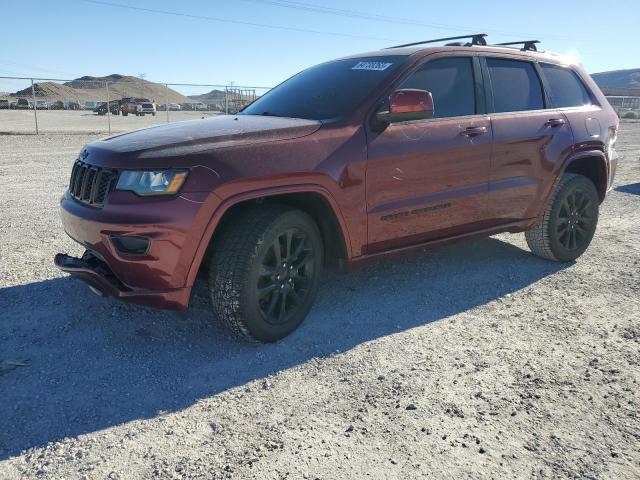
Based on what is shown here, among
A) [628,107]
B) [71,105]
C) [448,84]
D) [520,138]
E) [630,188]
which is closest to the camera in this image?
[448,84]

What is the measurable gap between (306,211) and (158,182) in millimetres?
1019

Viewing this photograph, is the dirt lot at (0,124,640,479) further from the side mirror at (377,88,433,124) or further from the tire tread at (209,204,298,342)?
the side mirror at (377,88,433,124)

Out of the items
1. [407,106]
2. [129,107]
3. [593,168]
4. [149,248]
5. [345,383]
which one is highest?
[129,107]

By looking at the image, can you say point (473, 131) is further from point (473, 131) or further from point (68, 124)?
point (68, 124)

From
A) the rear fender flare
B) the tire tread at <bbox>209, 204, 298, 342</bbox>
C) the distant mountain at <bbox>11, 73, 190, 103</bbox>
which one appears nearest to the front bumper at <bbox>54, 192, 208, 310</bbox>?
the tire tread at <bbox>209, 204, 298, 342</bbox>

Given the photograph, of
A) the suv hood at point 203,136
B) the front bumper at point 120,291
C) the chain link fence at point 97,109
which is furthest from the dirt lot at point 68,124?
the front bumper at point 120,291

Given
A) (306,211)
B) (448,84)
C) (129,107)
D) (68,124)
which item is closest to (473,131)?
(448,84)

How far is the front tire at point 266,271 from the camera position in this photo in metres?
3.05

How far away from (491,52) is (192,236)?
3044 millimetres

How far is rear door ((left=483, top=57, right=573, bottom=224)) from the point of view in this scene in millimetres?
4289

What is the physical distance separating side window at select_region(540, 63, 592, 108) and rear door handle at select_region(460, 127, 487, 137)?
1.13m

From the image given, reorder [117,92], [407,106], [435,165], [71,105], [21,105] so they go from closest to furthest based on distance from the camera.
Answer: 1. [407,106]
2. [435,165]
3. [21,105]
4. [71,105]
5. [117,92]

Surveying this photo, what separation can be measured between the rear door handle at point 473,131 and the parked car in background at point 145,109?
4028 cm

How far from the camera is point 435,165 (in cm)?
382
